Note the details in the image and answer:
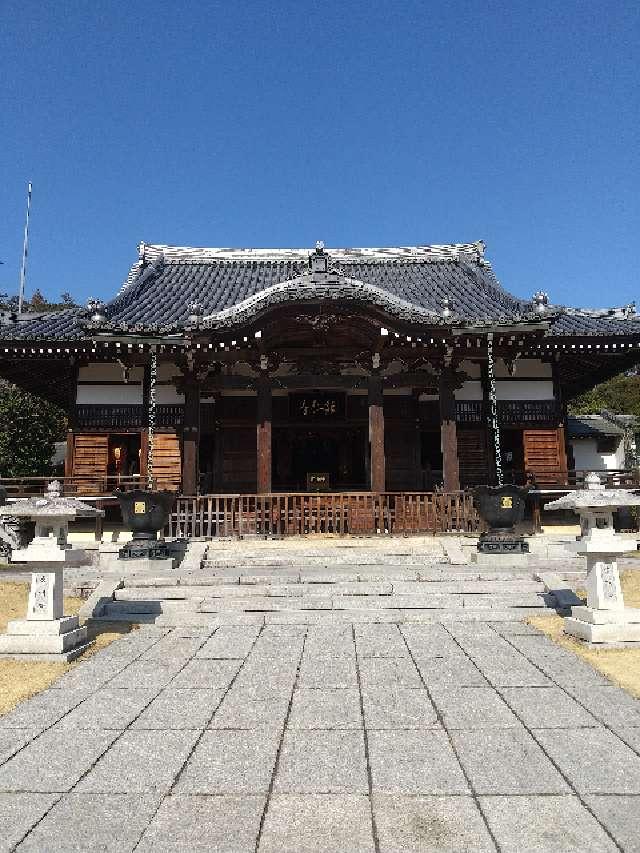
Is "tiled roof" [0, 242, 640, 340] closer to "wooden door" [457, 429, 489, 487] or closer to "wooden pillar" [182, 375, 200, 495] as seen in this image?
"wooden pillar" [182, 375, 200, 495]

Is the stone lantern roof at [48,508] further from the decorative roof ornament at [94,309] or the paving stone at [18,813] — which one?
Result: the decorative roof ornament at [94,309]

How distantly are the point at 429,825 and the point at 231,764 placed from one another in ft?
4.35

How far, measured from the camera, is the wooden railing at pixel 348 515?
1197 cm

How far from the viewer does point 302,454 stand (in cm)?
1766

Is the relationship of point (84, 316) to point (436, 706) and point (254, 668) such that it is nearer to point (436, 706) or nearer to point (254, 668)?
point (254, 668)

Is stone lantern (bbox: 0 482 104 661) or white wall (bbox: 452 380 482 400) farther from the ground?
white wall (bbox: 452 380 482 400)

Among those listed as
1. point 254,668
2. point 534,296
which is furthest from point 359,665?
point 534,296

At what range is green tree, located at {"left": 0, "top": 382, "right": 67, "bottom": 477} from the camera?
2153cm

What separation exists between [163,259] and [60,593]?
682 inches

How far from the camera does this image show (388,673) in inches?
210

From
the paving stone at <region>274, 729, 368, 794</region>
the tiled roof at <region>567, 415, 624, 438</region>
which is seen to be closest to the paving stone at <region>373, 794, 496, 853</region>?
the paving stone at <region>274, 729, 368, 794</region>

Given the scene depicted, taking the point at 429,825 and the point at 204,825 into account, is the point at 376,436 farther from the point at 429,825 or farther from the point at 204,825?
the point at 204,825

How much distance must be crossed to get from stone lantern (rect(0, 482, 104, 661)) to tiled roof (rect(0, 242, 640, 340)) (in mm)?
6755

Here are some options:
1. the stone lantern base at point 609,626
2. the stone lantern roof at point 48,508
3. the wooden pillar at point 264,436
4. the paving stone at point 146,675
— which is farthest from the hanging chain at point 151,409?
the stone lantern base at point 609,626
